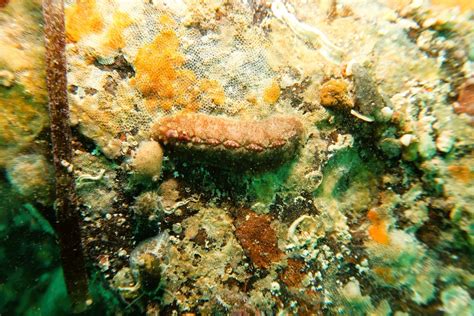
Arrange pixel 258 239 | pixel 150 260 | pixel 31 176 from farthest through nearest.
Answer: pixel 258 239, pixel 150 260, pixel 31 176

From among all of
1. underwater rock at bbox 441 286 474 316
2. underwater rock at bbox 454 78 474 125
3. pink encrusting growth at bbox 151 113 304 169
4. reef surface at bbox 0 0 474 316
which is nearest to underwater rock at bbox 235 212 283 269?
reef surface at bbox 0 0 474 316

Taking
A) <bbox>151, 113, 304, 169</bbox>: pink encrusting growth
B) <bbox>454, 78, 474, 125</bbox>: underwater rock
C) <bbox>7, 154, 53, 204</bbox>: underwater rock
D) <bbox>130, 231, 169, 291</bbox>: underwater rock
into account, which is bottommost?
<bbox>130, 231, 169, 291</bbox>: underwater rock

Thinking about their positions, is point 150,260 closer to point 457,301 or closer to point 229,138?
point 229,138

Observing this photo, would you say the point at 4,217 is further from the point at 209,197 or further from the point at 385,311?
the point at 385,311

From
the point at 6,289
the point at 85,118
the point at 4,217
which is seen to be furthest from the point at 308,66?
the point at 6,289

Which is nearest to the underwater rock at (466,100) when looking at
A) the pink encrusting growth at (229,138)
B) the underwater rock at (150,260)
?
the pink encrusting growth at (229,138)

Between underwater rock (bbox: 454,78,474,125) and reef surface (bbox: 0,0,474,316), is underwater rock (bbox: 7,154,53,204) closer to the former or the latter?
reef surface (bbox: 0,0,474,316)

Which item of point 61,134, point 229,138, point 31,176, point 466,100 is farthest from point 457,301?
point 31,176
